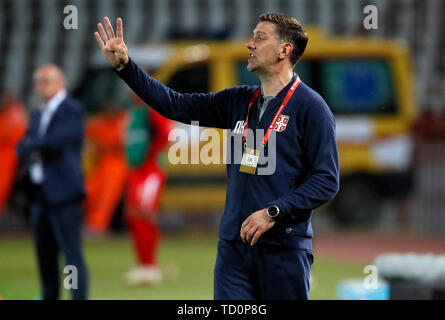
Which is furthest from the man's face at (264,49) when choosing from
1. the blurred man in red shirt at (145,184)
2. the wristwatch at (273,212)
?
the blurred man in red shirt at (145,184)

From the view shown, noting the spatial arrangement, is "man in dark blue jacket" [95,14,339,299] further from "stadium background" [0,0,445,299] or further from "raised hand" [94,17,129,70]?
"stadium background" [0,0,445,299]

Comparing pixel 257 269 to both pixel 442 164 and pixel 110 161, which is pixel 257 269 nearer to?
pixel 110 161

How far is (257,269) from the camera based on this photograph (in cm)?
505

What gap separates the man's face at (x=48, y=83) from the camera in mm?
8141

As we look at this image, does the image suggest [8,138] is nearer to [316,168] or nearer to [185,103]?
[185,103]

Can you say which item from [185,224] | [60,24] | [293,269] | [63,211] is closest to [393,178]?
[185,224]

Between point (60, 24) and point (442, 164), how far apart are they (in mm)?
7331

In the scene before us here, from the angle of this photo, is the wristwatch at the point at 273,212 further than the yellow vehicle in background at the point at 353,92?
No

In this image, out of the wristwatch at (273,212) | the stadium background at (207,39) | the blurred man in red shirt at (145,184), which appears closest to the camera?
the wristwatch at (273,212)

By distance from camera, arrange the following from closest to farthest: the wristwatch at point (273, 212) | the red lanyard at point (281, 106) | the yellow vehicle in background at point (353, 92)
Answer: the wristwatch at point (273, 212)
the red lanyard at point (281, 106)
the yellow vehicle in background at point (353, 92)

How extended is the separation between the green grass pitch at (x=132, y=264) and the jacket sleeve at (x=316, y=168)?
14.7ft

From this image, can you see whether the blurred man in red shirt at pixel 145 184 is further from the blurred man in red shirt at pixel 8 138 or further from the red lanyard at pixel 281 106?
the red lanyard at pixel 281 106

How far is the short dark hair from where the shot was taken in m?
5.20

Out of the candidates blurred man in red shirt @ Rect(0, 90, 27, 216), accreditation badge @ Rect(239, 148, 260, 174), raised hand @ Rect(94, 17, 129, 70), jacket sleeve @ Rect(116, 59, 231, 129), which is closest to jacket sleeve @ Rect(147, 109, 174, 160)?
blurred man in red shirt @ Rect(0, 90, 27, 216)
